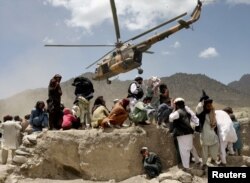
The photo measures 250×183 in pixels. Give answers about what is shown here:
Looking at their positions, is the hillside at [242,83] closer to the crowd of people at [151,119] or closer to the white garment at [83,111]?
the crowd of people at [151,119]

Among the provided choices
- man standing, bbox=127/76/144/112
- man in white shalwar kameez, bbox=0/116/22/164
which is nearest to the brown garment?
man standing, bbox=127/76/144/112

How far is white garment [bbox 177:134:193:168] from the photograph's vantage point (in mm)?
9758

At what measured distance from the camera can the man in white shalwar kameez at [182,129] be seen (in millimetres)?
9688

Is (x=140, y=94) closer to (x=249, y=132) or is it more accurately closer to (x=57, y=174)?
(x=57, y=174)

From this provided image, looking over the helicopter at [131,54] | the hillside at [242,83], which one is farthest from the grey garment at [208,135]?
the hillside at [242,83]

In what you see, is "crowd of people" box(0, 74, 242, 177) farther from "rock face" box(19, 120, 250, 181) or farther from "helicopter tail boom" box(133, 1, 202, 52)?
"helicopter tail boom" box(133, 1, 202, 52)

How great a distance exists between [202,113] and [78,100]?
327 centimetres

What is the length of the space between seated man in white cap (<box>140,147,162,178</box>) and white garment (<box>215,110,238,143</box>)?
5.13 feet

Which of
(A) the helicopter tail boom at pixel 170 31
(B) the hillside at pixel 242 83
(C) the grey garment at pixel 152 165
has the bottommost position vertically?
(C) the grey garment at pixel 152 165

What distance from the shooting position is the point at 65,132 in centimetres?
1074

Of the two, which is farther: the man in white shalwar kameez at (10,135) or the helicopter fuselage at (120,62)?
the helicopter fuselage at (120,62)

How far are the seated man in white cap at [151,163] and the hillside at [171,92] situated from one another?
3794 cm

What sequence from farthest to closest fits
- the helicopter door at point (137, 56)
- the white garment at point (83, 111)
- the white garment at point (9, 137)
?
the helicopter door at point (137, 56) → the white garment at point (9, 137) → the white garment at point (83, 111)

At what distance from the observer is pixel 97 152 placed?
10.4 meters
